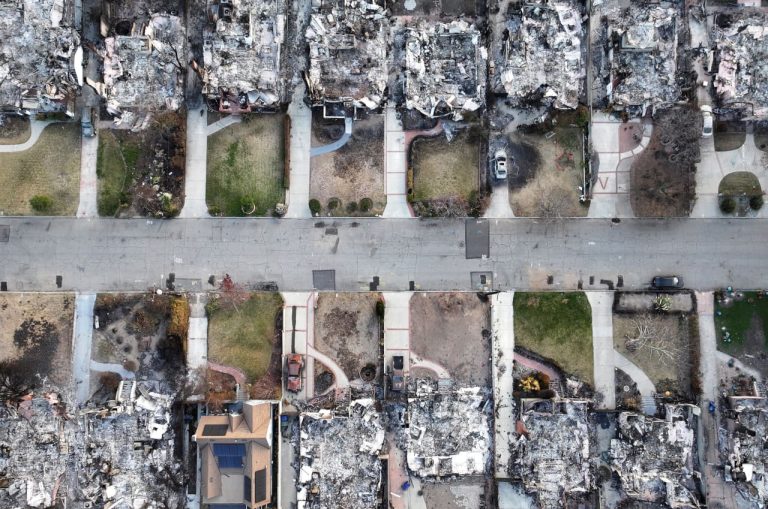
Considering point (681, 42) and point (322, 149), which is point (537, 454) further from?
point (681, 42)

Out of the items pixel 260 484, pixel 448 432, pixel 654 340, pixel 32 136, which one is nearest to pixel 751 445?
pixel 654 340

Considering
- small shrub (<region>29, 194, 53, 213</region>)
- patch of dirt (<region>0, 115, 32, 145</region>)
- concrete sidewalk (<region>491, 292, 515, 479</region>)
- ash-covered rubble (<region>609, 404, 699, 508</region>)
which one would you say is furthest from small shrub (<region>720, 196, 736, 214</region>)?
patch of dirt (<region>0, 115, 32, 145</region>)

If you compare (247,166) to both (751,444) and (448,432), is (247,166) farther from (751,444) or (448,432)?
(751,444)

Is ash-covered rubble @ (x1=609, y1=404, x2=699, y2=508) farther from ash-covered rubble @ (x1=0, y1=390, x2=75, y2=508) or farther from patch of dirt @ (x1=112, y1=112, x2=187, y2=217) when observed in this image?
ash-covered rubble @ (x1=0, y1=390, x2=75, y2=508)

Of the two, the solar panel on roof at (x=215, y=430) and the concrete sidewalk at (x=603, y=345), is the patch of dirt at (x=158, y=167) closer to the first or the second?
the solar panel on roof at (x=215, y=430)

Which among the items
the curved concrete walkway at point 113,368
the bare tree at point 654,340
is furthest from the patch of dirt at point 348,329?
the bare tree at point 654,340

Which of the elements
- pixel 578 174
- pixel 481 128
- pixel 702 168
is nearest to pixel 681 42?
pixel 702 168
